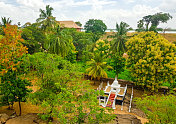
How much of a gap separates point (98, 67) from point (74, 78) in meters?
9.82

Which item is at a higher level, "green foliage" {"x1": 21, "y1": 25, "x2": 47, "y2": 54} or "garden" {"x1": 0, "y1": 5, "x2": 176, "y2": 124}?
"green foliage" {"x1": 21, "y1": 25, "x2": 47, "y2": 54}

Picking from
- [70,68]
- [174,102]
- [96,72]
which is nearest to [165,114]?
[174,102]

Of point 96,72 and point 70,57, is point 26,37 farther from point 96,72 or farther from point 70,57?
point 96,72

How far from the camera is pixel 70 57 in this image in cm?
2317

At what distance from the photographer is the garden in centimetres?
738

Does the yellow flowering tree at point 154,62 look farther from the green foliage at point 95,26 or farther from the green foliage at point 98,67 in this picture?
the green foliage at point 95,26

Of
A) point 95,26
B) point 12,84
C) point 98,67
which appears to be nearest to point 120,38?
point 98,67

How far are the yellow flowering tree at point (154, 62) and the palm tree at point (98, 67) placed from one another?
14.6 ft

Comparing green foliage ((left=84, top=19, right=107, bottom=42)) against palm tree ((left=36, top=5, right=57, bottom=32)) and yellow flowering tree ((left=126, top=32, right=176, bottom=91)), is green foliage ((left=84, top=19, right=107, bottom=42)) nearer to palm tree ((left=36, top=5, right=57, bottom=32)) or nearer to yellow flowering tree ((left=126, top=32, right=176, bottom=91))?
palm tree ((left=36, top=5, right=57, bottom=32))

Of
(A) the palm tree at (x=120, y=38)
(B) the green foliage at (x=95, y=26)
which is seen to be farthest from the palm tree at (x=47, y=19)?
(B) the green foliage at (x=95, y=26)

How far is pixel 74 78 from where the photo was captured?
32.4 feet

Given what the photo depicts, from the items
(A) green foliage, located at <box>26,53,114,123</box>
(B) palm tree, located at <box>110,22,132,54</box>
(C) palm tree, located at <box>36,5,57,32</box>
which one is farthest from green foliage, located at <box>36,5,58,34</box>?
(A) green foliage, located at <box>26,53,114,123</box>

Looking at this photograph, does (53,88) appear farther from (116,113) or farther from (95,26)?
(95,26)

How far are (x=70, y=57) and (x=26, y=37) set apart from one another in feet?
23.8
